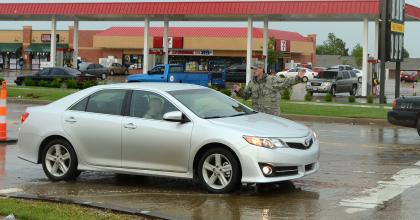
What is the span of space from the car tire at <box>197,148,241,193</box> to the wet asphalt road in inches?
5.6

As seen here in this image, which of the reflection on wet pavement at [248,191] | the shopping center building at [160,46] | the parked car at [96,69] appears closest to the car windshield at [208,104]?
the reflection on wet pavement at [248,191]

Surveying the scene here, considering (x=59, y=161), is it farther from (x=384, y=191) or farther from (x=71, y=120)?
(x=384, y=191)

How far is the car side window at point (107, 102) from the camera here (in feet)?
32.2

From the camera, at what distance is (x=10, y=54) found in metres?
91.6

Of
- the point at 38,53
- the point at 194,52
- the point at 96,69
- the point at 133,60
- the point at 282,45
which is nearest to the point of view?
the point at 96,69

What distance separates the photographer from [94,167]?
9.75 meters

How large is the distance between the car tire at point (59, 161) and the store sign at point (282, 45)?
6784cm

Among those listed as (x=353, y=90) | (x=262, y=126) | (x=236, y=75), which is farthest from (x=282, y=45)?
(x=262, y=126)

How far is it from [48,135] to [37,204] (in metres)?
2.08

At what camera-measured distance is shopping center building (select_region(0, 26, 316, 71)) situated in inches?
3034

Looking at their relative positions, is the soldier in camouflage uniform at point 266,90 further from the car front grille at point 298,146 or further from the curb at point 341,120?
the curb at point 341,120

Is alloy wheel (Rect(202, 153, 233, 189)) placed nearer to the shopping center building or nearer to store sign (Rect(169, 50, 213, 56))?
the shopping center building

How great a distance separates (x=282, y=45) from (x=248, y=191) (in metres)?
69.9

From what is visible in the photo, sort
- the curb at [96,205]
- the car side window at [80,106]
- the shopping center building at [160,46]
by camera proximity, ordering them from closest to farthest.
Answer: the curb at [96,205] < the car side window at [80,106] < the shopping center building at [160,46]
